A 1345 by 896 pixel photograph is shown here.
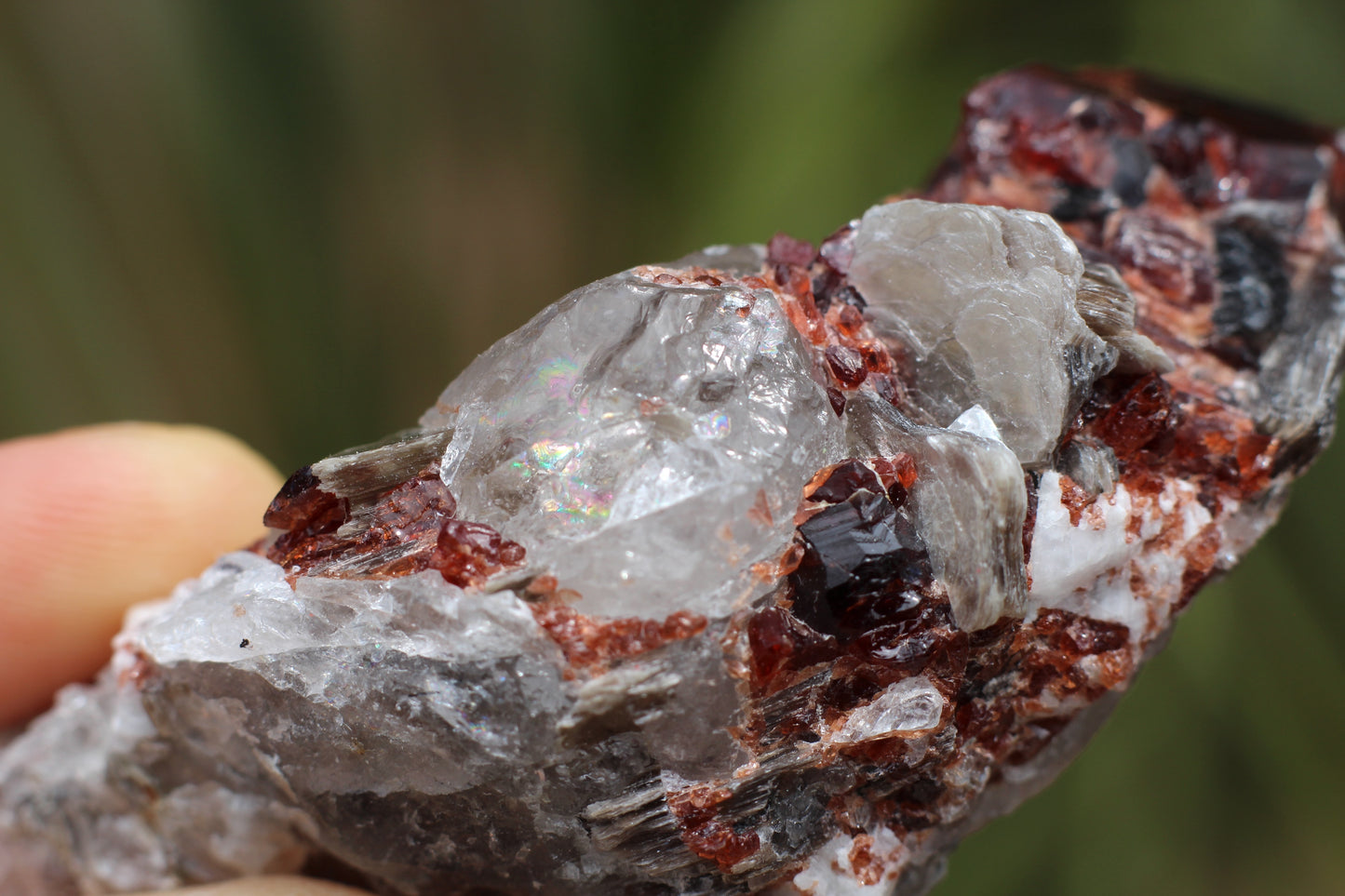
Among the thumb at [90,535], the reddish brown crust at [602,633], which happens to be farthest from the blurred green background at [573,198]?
the reddish brown crust at [602,633]

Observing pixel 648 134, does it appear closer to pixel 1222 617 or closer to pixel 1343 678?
pixel 1222 617

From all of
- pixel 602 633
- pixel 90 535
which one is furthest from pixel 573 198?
pixel 602 633

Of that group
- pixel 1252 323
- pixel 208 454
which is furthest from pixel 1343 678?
pixel 208 454

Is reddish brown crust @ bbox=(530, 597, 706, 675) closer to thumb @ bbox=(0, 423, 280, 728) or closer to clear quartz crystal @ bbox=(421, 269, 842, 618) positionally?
clear quartz crystal @ bbox=(421, 269, 842, 618)

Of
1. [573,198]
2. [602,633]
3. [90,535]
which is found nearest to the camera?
[602,633]

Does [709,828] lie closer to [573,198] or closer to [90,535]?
[90,535]

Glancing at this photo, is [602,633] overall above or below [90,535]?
above
